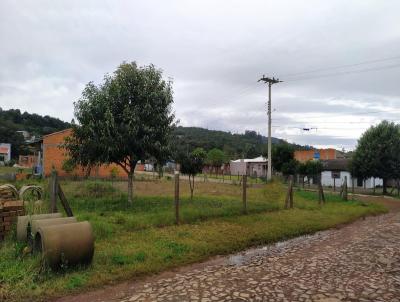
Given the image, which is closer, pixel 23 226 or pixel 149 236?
pixel 23 226

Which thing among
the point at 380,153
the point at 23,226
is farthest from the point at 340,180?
the point at 23,226

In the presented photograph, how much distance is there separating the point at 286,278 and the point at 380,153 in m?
31.3

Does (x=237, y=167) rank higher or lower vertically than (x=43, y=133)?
lower

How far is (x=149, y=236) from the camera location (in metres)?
9.04

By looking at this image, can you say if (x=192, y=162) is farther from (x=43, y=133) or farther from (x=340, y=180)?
(x=43, y=133)

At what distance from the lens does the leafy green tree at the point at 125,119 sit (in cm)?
1273

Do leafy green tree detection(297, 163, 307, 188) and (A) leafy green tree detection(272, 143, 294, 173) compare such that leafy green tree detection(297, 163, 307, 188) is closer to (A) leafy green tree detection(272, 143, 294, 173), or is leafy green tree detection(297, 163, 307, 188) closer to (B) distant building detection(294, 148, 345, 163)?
(A) leafy green tree detection(272, 143, 294, 173)

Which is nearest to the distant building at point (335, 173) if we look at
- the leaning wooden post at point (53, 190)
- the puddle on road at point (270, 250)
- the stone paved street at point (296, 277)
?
Result: the puddle on road at point (270, 250)

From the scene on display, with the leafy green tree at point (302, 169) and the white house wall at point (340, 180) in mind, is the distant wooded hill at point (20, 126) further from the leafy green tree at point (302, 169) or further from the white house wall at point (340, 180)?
the white house wall at point (340, 180)

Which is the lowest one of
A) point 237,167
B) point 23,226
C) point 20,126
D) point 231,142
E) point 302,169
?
point 23,226

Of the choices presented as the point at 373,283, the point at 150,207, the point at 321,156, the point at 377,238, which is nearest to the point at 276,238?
the point at 377,238

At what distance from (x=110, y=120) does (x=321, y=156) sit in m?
59.3

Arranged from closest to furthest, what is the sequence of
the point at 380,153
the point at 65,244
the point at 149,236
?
the point at 65,244 < the point at 149,236 < the point at 380,153

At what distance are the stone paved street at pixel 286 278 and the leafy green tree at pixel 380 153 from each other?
26.8 meters
